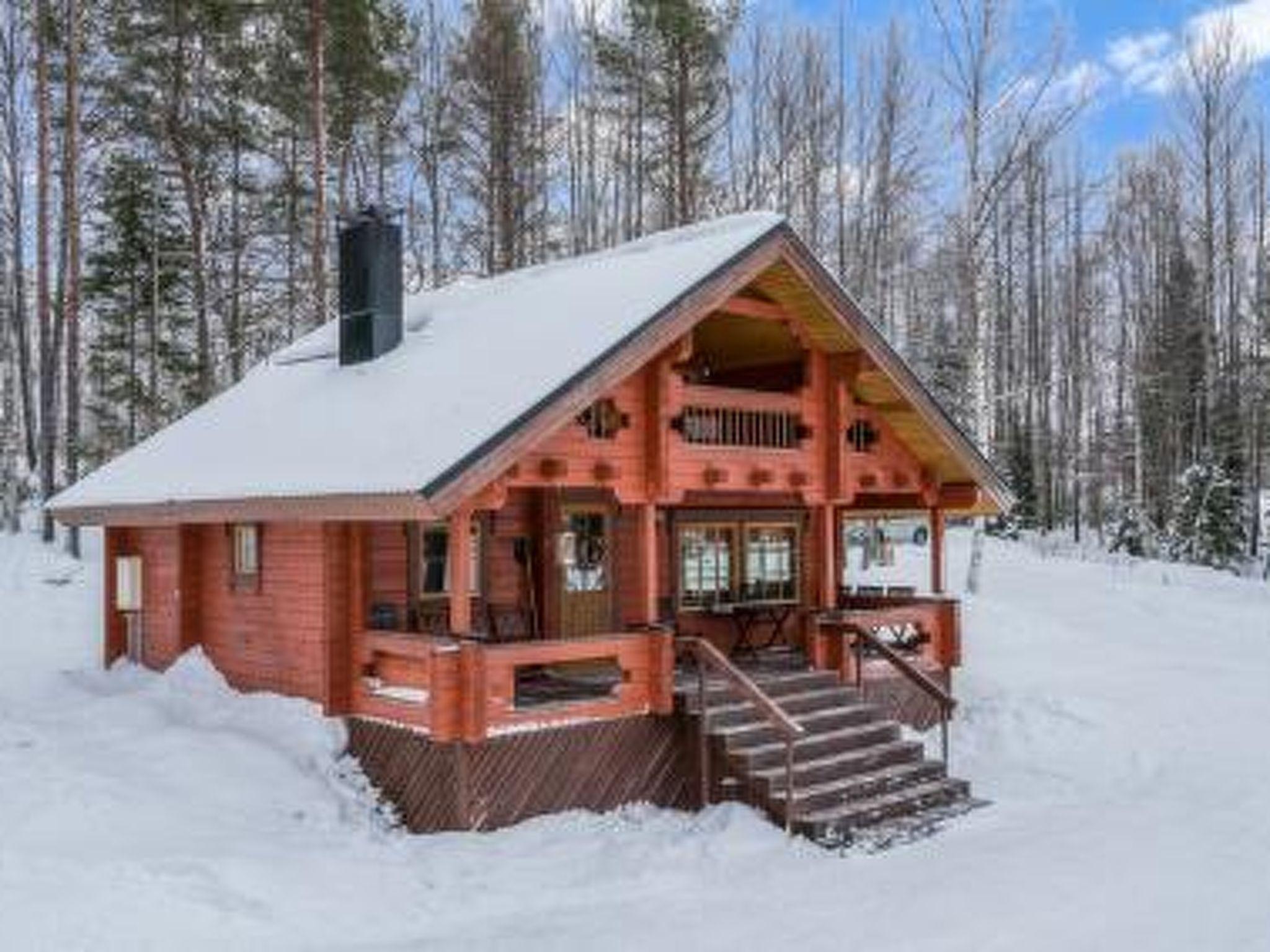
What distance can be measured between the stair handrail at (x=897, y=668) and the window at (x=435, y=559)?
4.49 metres

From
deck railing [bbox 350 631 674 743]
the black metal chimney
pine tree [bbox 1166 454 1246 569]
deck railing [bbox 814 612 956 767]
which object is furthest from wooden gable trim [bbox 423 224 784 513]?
pine tree [bbox 1166 454 1246 569]

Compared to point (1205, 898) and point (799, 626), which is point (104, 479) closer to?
point (799, 626)

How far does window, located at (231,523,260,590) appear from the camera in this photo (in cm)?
1398

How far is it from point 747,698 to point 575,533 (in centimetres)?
342

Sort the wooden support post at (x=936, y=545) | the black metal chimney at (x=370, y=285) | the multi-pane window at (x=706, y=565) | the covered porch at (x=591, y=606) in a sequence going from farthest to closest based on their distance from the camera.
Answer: the wooden support post at (x=936, y=545), the multi-pane window at (x=706, y=565), the black metal chimney at (x=370, y=285), the covered porch at (x=591, y=606)

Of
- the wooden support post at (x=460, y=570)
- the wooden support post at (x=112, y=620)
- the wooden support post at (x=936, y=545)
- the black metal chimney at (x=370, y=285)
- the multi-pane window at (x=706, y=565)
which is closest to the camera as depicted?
the wooden support post at (x=460, y=570)

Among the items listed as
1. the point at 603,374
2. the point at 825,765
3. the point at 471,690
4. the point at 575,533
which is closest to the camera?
the point at 471,690

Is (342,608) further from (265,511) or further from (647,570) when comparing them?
(647,570)

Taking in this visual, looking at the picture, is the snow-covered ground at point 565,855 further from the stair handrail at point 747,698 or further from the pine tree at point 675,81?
the pine tree at point 675,81

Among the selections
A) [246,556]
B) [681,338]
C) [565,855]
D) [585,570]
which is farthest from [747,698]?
[246,556]

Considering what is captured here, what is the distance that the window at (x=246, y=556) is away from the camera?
14.0 meters

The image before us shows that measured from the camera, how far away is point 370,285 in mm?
14781

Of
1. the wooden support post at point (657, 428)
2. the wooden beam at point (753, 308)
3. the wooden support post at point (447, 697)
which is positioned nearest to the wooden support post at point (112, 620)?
the wooden support post at point (447, 697)

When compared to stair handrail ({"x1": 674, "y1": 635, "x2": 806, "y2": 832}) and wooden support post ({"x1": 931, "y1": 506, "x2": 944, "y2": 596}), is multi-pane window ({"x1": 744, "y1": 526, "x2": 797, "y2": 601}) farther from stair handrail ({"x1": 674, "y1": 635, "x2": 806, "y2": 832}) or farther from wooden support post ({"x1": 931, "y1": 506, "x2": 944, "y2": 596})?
stair handrail ({"x1": 674, "y1": 635, "x2": 806, "y2": 832})
